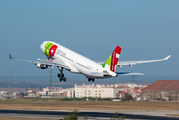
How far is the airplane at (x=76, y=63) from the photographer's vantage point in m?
67.2

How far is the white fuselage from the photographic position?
68.0 metres

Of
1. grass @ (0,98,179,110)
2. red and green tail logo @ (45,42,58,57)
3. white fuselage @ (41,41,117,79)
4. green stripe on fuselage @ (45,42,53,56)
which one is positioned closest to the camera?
white fuselage @ (41,41,117,79)

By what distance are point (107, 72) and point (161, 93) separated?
8537cm

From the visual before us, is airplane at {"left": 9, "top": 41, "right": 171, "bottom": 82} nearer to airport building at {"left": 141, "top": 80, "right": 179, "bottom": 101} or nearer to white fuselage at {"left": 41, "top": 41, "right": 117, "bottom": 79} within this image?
white fuselage at {"left": 41, "top": 41, "right": 117, "bottom": 79}

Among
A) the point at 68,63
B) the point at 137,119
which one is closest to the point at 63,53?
the point at 68,63

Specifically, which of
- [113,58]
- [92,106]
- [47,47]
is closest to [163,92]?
[92,106]

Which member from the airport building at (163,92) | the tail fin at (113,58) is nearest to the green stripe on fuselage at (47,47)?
the tail fin at (113,58)

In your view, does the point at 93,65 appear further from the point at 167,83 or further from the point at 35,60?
the point at 167,83

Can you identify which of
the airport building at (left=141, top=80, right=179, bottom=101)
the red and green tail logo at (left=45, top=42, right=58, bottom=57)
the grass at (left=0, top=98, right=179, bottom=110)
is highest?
the red and green tail logo at (left=45, top=42, right=58, bottom=57)

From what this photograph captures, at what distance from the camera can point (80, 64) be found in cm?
7206

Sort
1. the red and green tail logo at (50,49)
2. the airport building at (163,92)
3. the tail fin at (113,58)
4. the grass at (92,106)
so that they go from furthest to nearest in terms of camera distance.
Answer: the airport building at (163,92) → the grass at (92,106) → the red and green tail logo at (50,49) → the tail fin at (113,58)

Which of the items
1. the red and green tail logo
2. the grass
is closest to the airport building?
the grass

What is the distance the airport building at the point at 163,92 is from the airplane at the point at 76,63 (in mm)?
70355

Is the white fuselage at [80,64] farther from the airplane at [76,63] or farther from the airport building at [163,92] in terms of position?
the airport building at [163,92]
